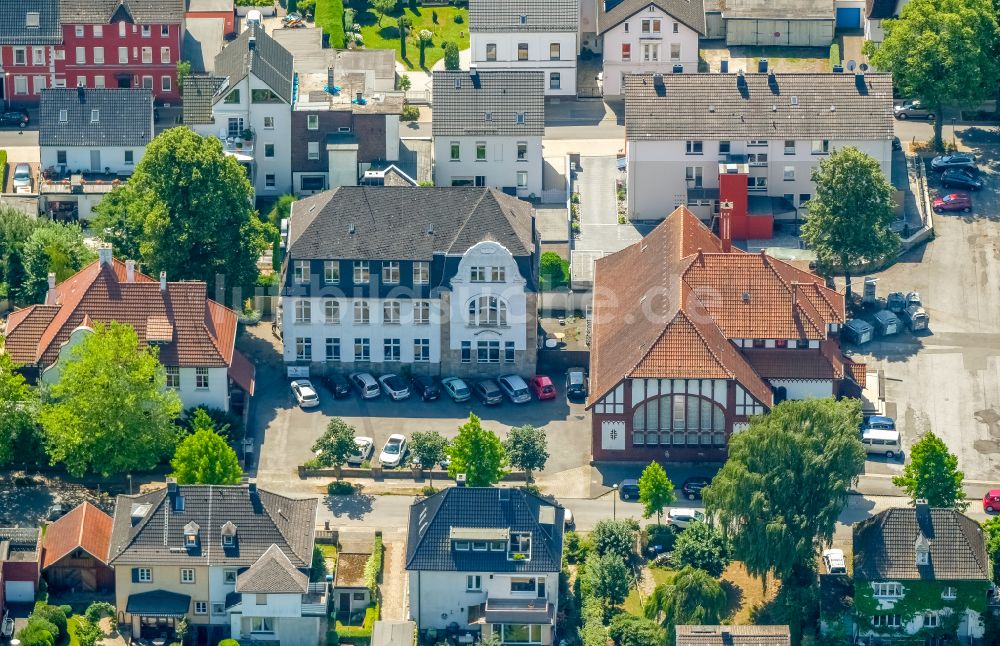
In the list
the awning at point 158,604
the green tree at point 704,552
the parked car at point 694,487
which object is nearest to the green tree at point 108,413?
the awning at point 158,604

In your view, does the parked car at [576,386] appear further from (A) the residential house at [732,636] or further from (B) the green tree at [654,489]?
(A) the residential house at [732,636]

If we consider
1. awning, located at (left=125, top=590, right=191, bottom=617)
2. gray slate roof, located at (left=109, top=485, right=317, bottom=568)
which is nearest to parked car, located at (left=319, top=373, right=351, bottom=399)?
gray slate roof, located at (left=109, top=485, right=317, bottom=568)

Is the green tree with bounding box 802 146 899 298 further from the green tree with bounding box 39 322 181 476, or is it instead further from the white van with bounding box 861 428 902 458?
the green tree with bounding box 39 322 181 476

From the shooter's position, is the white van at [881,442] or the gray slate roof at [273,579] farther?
the white van at [881,442]

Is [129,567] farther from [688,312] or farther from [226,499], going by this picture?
[688,312]

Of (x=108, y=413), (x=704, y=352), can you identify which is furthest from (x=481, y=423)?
(x=108, y=413)

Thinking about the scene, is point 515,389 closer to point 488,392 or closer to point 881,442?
point 488,392
